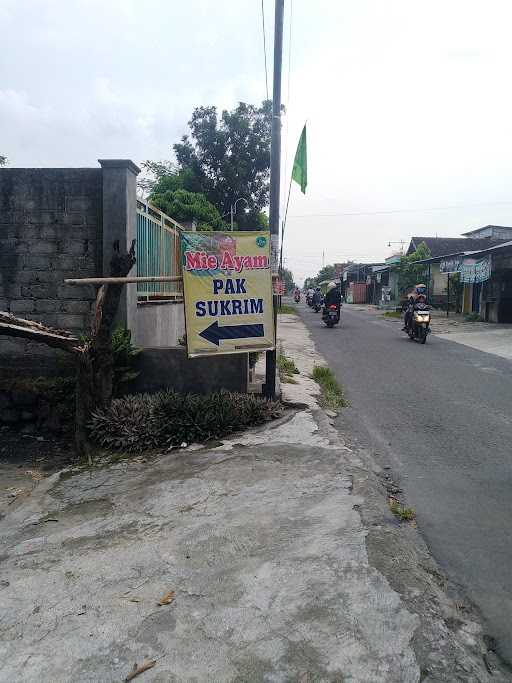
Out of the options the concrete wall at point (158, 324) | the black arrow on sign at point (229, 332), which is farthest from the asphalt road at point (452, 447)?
the concrete wall at point (158, 324)

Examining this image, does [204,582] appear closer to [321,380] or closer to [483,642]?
[483,642]

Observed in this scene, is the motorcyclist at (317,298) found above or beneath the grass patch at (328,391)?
above

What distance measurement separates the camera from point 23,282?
685 centimetres

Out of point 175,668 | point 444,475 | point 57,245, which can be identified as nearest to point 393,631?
point 175,668

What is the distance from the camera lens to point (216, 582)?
2.94 metres

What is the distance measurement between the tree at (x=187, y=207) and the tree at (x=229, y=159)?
410 centimetres

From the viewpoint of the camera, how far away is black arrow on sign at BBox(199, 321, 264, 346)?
5.83m

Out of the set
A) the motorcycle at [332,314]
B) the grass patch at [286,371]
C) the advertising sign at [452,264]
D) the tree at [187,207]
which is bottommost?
A: the grass patch at [286,371]

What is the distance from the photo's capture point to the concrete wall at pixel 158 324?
722 centimetres

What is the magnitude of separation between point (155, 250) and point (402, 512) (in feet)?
18.5

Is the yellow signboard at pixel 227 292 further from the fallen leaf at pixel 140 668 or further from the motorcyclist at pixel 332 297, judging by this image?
the motorcyclist at pixel 332 297

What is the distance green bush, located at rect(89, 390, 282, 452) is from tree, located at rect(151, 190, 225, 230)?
18.3 metres

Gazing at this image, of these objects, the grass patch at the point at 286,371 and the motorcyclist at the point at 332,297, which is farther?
the motorcyclist at the point at 332,297

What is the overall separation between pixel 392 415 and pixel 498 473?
2113 millimetres
